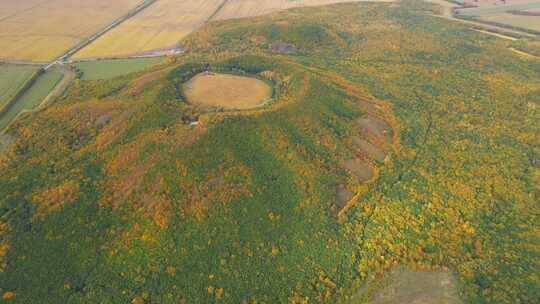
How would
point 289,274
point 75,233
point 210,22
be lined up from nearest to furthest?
point 289,274 → point 75,233 → point 210,22

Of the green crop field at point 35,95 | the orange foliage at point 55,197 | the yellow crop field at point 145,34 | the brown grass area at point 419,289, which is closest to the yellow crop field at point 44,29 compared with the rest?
the yellow crop field at point 145,34

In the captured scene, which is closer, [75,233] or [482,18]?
[75,233]

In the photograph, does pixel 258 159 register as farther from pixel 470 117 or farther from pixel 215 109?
pixel 470 117

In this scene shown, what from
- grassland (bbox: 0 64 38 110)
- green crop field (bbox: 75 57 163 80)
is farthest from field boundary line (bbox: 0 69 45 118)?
green crop field (bbox: 75 57 163 80)

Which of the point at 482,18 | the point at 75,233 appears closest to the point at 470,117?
the point at 75,233

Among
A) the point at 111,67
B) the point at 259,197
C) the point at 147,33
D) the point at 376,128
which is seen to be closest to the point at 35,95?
the point at 111,67

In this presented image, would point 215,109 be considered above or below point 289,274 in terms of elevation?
above

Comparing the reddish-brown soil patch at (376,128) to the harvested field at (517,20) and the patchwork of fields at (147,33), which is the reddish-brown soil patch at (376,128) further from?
the harvested field at (517,20)
